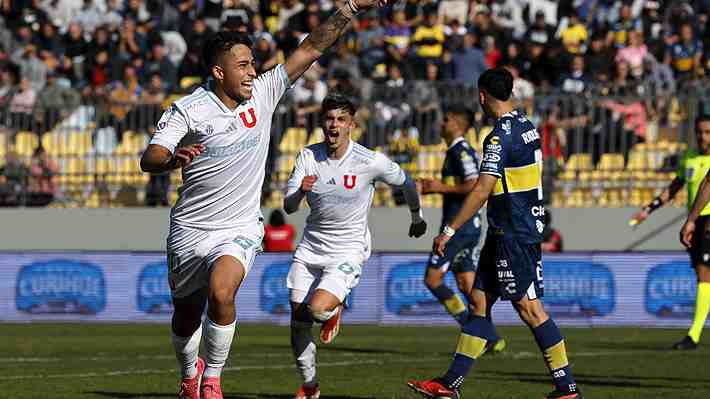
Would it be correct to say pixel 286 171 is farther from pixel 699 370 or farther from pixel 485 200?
pixel 485 200

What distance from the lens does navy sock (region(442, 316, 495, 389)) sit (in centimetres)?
994

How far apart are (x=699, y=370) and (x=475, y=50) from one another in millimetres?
12799

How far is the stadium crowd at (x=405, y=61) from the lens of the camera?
23531 mm

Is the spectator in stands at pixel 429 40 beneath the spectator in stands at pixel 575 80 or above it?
above

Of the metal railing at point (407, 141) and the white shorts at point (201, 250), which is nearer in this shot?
the white shorts at point (201, 250)

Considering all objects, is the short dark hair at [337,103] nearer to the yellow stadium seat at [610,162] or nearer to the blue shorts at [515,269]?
the blue shorts at [515,269]

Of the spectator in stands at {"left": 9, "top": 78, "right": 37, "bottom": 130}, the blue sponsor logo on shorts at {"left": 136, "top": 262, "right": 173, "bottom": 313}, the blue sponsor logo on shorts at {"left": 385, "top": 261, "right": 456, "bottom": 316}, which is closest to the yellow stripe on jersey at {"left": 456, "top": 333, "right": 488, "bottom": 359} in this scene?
the blue sponsor logo on shorts at {"left": 385, "top": 261, "right": 456, "bottom": 316}

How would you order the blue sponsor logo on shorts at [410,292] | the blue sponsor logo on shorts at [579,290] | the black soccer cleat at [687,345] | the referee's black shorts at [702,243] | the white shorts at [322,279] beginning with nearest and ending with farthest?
the white shorts at [322,279] → the referee's black shorts at [702,243] → the black soccer cleat at [687,345] → the blue sponsor logo on shorts at [579,290] → the blue sponsor logo on shorts at [410,292]

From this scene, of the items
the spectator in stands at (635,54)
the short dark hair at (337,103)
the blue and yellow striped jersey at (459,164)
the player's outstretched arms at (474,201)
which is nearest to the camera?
the player's outstretched arms at (474,201)

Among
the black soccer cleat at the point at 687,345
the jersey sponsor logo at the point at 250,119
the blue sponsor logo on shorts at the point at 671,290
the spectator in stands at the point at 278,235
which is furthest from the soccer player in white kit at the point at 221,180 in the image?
the spectator in stands at the point at 278,235

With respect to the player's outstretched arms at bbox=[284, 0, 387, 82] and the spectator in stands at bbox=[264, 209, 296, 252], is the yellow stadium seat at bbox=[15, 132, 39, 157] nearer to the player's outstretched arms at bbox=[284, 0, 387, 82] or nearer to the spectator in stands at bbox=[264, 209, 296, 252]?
the spectator in stands at bbox=[264, 209, 296, 252]

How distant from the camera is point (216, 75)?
9367 mm

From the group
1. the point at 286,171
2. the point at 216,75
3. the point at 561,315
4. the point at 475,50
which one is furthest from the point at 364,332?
the point at 216,75

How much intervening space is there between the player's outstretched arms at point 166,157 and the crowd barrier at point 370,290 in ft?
41.6
